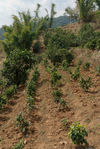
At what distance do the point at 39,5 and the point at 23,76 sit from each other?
1320 cm

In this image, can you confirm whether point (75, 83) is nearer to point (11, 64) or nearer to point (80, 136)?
point (11, 64)

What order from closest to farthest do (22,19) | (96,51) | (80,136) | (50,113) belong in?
(80,136), (50,113), (96,51), (22,19)

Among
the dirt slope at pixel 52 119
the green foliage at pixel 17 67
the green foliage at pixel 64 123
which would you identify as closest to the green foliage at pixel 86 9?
the green foliage at pixel 17 67

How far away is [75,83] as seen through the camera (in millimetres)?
5156

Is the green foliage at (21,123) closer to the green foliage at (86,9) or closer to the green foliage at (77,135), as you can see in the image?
the green foliage at (77,135)

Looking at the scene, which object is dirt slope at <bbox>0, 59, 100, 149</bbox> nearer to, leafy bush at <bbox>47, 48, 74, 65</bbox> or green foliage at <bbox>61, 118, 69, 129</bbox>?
green foliage at <bbox>61, 118, 69, 129</bbox>

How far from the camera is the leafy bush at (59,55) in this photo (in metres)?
7.64

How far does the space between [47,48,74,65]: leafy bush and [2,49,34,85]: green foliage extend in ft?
7.39

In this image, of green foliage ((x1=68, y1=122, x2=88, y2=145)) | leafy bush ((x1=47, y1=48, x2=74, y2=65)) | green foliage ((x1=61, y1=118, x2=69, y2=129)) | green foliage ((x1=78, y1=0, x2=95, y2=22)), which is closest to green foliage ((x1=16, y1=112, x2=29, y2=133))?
green foliage ((x1=61, y1=118, x2=69, y2=129))

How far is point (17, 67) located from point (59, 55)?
301 centimetres

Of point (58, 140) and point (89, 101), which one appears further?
point (89, 101)

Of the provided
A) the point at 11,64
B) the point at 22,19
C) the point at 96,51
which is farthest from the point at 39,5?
the point at 11,64

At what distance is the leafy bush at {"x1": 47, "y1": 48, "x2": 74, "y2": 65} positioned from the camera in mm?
7645

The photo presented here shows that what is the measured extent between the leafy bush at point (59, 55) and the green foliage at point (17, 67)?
2253 mm
